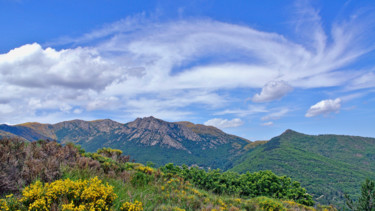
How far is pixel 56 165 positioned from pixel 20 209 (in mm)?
2714

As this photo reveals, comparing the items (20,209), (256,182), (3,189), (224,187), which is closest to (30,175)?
(3,189)

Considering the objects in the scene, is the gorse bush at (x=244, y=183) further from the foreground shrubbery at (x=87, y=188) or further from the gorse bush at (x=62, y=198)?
the gorse bush at (x=62, y=198)

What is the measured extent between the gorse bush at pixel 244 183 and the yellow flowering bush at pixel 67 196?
8.87m

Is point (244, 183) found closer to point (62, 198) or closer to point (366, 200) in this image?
point (366, 200)

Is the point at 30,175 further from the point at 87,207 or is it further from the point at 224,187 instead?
the point at 224,187

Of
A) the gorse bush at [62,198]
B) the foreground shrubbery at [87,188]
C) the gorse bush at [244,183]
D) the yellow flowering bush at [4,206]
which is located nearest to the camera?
the yellow flowering bush at [4,206]

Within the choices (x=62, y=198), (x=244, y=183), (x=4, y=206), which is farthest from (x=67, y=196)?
(x=244, y=183)

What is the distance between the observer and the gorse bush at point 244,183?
569 inches

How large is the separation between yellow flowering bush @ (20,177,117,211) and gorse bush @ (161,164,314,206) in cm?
887

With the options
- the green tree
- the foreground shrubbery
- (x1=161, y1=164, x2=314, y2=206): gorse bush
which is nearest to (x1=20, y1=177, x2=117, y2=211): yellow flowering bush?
the foreground shrubbery

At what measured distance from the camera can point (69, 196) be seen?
5305 millimetres

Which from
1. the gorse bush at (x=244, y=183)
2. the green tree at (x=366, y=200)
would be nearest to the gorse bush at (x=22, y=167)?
the gorse bush at (x=244, y=183)

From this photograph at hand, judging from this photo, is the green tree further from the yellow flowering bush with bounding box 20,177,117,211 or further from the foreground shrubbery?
the yellow flowering bush with bounding box 20,177,117,211

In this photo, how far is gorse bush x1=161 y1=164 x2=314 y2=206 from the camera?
47.4 feet
